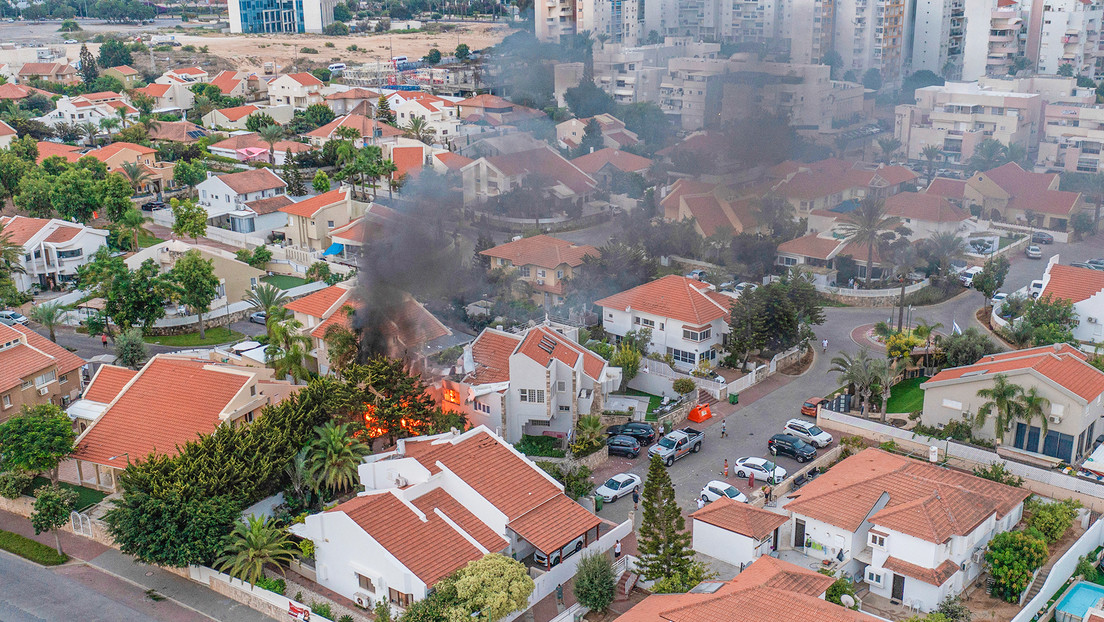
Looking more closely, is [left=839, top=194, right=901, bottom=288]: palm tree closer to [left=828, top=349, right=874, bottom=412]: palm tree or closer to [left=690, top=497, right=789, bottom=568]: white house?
[left=828, top=349, right=874, bottom=412]: palm tree

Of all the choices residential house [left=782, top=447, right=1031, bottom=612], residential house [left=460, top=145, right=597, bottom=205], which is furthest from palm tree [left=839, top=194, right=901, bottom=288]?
residential house [left=782, top=447, right=1031, bottom=612]

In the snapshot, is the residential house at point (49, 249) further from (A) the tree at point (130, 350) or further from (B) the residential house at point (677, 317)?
(B) the residential house at point (677, 317)

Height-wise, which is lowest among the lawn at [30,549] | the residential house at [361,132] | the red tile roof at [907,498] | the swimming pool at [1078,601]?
the swimming pool at [1078,601]

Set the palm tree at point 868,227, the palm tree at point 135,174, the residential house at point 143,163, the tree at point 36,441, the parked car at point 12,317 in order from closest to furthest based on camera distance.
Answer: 1. the tree at point 36,441
2. the parked car at point 12,317
3. the palm tree at point 868,227
4. the palm tree at point 135,174
5. the residential house at point 143,163

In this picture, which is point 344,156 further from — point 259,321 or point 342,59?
point 342,59

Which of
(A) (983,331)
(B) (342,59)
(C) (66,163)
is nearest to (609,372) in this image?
(A) (983,331)

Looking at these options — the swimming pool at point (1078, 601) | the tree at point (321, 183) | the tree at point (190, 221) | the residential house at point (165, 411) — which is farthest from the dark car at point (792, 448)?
the tree at point (321, 183)

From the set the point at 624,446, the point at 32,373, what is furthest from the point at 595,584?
the point at 32,373
